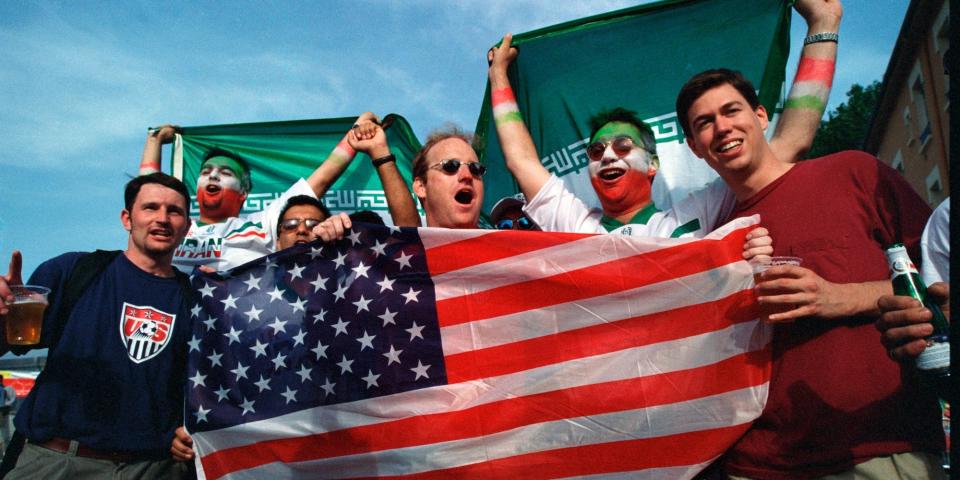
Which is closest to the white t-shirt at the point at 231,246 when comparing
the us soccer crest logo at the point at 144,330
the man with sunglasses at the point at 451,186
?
the us soccer crest logo at the point at 144,330

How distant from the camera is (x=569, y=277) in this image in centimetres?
338

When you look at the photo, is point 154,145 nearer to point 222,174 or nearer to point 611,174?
point 222,174

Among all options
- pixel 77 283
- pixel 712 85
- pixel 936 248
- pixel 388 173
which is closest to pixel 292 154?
pixel 388 173

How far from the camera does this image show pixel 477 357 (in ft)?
11.2

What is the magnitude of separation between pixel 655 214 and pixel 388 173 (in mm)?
2121

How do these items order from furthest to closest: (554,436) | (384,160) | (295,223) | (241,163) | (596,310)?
(241,163)
(384,160)
(295,223)
(596,310)
(554,436)

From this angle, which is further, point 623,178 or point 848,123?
point 848,123

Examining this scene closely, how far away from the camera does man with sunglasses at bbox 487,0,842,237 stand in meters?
3.62

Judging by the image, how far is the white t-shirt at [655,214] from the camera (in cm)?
355

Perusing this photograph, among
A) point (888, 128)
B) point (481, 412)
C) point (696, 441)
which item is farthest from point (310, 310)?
point (888, 128)

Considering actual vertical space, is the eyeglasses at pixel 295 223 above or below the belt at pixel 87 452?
above

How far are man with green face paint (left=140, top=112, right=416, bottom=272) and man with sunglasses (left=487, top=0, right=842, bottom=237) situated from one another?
1087 millimetres

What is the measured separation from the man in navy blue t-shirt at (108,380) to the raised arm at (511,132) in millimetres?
2097

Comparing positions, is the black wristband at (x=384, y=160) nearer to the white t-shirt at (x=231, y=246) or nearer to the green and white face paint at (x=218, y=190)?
the white t-shirt at (x=231, y=246)
